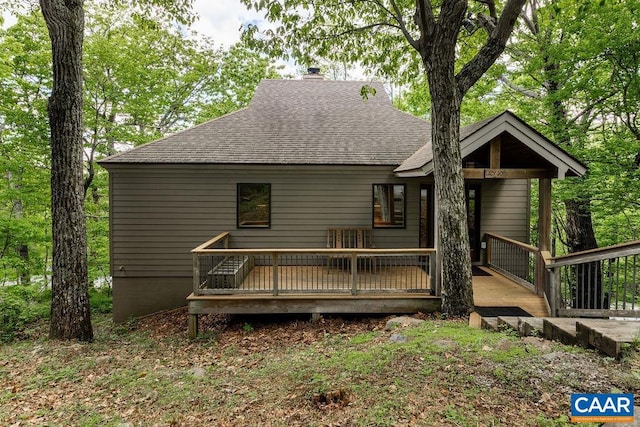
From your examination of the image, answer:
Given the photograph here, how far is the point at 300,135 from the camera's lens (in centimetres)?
1017

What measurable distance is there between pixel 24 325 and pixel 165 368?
18.3 ft

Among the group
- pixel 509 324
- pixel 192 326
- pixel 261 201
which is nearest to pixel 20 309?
pixel 192 326

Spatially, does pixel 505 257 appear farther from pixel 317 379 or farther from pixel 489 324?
pixel 317 379

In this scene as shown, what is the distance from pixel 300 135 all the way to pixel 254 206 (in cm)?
264

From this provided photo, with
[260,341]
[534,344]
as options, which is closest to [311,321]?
[260,341]

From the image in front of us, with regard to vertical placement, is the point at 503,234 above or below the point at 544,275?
above

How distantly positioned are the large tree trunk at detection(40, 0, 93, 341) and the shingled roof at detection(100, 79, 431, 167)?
2373mm

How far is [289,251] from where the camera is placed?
6391 millimetres

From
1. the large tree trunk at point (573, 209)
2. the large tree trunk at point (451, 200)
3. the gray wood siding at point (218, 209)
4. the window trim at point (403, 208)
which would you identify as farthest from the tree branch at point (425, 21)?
the large tree trunk at point (573, 209)

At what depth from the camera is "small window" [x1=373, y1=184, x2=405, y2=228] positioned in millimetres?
9273

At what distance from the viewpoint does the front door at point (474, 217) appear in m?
9.41

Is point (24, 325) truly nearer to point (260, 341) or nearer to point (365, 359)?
point (260, 341)

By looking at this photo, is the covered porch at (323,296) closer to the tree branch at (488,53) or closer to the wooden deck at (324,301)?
the wooden deck at (324,301)

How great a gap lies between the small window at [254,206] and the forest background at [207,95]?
3.46 metres
